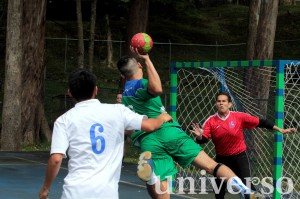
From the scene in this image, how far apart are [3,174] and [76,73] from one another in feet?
29.1

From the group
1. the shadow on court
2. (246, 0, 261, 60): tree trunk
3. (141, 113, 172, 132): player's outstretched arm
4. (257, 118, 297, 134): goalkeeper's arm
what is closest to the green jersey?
(257, 118, 297, 134): goalkeeper's arm

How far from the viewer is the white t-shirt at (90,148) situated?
18.7 feet

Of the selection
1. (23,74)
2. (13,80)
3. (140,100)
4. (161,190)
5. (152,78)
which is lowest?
(161,190)

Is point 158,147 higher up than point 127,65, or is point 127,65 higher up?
point 127,65

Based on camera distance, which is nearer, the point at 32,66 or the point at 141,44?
the point at 141,44

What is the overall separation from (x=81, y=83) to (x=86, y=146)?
1.51 ft

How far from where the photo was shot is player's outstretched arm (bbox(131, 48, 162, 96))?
8141 mm

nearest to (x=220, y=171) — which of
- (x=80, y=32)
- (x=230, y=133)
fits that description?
(x=230, y=133)

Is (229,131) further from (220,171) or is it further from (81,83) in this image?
(81,83)

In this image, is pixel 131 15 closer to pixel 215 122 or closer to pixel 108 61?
pixel 215 122

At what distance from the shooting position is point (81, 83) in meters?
5.75

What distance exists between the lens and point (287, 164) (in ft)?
43.9

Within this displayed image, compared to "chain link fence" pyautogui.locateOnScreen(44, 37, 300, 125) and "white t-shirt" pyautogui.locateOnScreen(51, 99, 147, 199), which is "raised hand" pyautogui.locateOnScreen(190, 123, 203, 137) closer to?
"white t-shirt" pyautogui.locateOnScreen(51, 99, 147, 199)

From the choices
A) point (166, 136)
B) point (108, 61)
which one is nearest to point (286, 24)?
point (108, 61)
